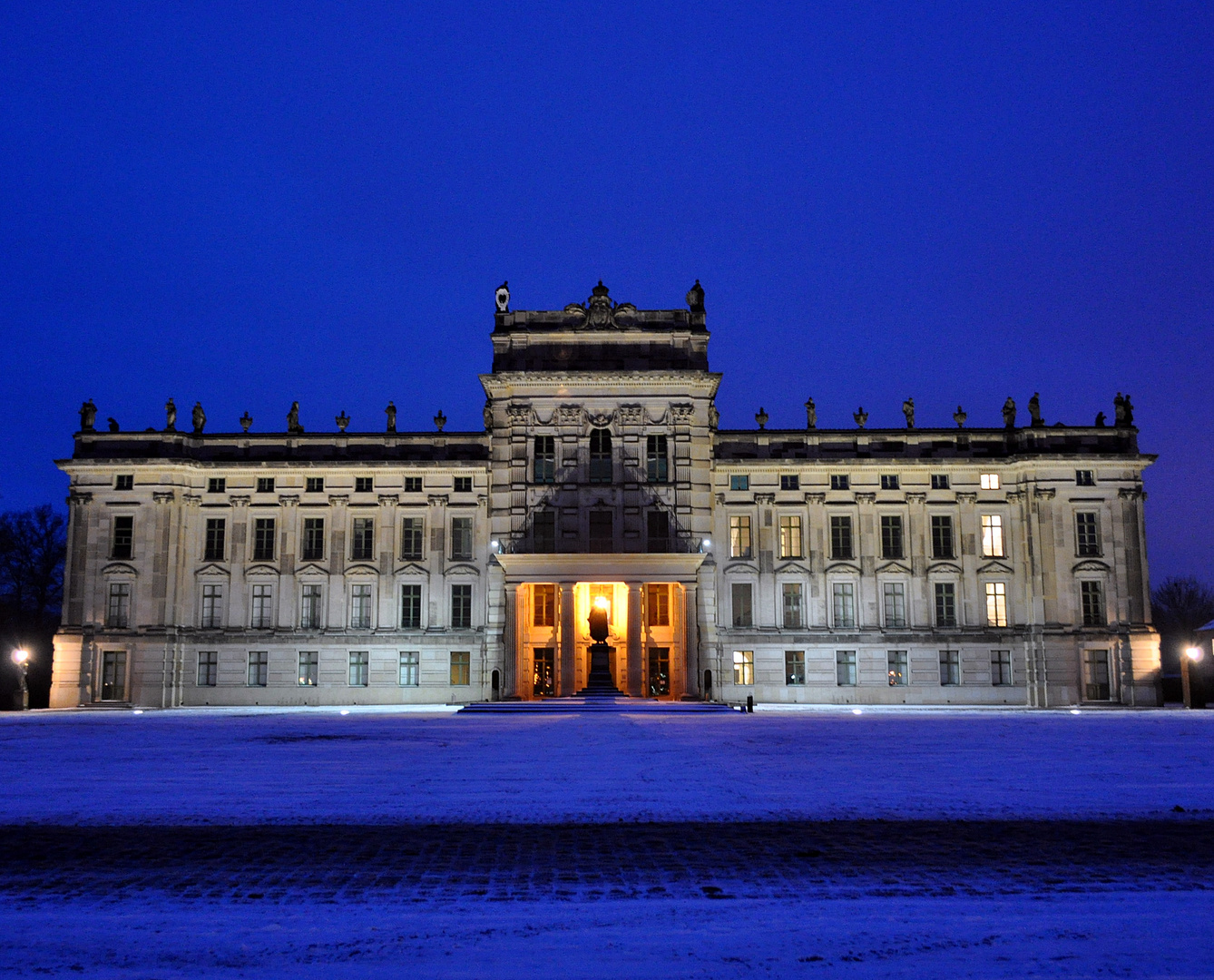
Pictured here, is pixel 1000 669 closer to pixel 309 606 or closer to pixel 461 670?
pixel 461 670

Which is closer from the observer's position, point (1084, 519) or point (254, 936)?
point (254, 936)

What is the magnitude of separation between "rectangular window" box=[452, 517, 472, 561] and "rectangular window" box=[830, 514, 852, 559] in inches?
757

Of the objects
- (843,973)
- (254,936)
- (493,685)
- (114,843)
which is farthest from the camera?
(493,685)

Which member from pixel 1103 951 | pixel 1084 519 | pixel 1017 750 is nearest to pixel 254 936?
pixel 1103 951

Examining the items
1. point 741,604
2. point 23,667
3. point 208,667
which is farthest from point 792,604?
point 23,667

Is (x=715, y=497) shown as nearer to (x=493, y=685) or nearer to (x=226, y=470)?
(x=493, y=685)

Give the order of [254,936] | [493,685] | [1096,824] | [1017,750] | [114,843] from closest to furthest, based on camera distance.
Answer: [254,936] < [114,843] < [1096,824] < [1017,750] < [493,685]

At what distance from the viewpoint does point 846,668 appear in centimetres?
5547

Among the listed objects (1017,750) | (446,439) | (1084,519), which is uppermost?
(446,439)

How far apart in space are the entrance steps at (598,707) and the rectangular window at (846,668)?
12.2 meters

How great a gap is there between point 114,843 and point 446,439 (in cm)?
4682

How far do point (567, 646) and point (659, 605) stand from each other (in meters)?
6.86

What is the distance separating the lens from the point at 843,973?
6566mm

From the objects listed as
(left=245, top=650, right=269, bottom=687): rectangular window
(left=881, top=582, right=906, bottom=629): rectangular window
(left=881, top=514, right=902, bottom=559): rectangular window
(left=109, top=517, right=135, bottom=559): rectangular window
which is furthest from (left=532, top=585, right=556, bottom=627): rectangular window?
(left=109, top=517, right=135, bottom=559): rectangular window
